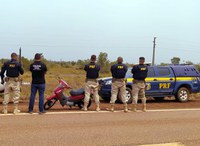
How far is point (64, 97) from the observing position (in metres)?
12.9

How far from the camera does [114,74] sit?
43.1 feet

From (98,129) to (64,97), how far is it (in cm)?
375

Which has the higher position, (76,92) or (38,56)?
(38,56)

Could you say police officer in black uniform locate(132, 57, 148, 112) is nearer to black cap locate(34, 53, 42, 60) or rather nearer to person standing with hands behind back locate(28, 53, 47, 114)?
person standing with hands behind back locate(28, 53, 47, 114)

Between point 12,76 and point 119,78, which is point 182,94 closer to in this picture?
point 119,78

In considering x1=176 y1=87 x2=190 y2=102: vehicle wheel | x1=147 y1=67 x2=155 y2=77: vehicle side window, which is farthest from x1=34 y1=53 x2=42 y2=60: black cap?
x1=176 y1=87 x2=190 y2=102: vehicle wheel

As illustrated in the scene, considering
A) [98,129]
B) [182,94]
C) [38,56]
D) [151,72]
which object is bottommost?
[98,129]

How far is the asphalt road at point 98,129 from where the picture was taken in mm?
7996

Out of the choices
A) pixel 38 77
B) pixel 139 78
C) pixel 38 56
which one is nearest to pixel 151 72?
pixel 139 78

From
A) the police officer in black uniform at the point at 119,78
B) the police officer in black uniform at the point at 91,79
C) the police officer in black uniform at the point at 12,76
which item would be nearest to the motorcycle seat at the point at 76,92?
the police officer in black uniform at the point at 91,79

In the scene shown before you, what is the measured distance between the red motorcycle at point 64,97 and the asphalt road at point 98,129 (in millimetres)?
952

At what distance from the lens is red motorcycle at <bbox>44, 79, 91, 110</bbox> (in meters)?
12.8

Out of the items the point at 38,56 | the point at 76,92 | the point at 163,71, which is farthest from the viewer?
the point at 163,71

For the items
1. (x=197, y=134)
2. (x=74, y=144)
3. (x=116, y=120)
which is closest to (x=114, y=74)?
(x=116, y=120)
